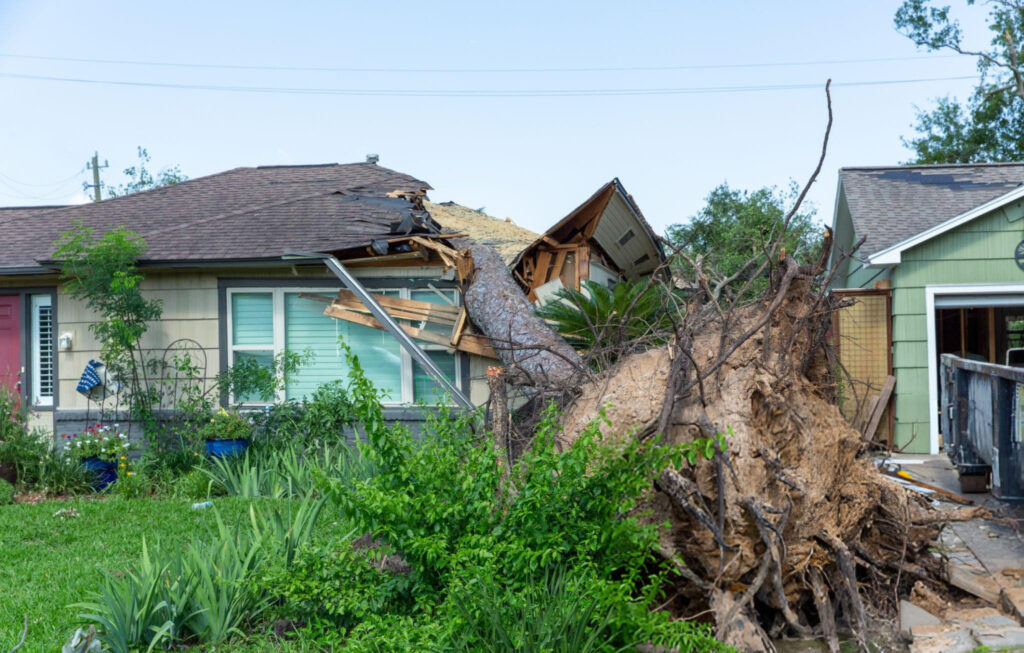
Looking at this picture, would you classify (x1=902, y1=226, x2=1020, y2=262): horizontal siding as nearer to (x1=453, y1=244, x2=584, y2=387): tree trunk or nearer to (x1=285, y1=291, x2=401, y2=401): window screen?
(x1=453, y1=244, x2=584, y2=387): tree trunk

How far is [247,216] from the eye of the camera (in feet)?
38.2

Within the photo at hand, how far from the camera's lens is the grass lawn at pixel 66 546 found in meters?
5.16

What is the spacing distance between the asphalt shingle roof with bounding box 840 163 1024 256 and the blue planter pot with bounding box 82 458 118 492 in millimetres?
10497

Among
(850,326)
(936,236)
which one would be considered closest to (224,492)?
(850,326)

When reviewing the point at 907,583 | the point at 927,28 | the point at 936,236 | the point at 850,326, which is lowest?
the point at 907,583

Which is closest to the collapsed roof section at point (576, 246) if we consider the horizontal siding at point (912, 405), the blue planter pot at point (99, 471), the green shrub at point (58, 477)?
the horizontal siding at point (912, 405)

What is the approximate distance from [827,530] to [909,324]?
734cm

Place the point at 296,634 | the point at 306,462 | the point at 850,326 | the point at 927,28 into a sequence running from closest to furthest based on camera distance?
the point at 296,634, the point at 306,462, the point at 850,326, the point at 927,28

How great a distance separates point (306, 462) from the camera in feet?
29.4

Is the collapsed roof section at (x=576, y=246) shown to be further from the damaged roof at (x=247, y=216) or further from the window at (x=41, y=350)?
the window at (x=41, y=350)

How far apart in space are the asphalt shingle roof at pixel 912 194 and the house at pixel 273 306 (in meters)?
6.21

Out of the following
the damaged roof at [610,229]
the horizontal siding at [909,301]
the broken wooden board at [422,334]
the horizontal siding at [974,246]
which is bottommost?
the broken wooden board at [422,334]

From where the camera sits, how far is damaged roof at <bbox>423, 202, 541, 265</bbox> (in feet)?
41.7

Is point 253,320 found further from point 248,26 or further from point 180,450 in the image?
point 248,26
